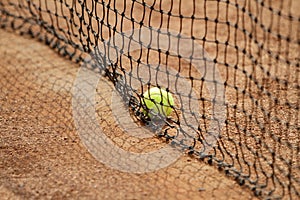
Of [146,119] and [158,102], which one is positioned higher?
[158,102]

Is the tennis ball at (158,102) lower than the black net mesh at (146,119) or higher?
higher

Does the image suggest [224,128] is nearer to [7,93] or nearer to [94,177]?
[94,177]

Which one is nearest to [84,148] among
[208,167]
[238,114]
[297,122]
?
[208,167]

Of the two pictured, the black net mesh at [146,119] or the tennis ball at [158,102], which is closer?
the black net mesh at [146,119]
